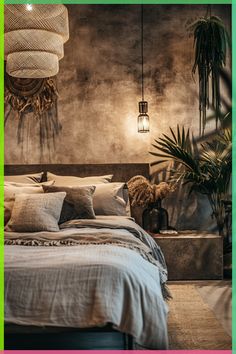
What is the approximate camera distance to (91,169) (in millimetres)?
5648

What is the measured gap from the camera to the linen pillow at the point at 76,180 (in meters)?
5.27

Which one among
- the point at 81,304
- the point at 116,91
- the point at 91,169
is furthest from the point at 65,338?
the point at 116,91

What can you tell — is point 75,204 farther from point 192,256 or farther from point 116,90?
point 116,90

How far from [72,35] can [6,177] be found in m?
1.70

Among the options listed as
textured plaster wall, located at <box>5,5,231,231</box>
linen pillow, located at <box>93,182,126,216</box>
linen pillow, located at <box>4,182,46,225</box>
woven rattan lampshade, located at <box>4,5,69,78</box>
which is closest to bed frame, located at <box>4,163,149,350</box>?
linen pillow, located at <box>4,182,46,225</box>

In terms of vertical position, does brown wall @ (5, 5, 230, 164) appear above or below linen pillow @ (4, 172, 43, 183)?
above

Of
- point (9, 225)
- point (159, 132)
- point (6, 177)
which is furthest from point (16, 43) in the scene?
point (159, 132)

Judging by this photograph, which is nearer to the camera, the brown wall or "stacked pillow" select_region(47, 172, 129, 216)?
"stacked pillow" select_region(47, 172, 129, 216)

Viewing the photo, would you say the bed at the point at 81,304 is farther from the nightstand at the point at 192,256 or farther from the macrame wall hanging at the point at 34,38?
the nightstand at the point at 192,256

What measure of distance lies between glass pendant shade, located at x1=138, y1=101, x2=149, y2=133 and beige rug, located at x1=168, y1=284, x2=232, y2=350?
1803 mm

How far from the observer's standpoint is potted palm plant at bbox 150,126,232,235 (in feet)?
17.3

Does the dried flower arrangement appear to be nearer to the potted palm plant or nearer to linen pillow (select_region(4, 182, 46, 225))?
the potted palm plant

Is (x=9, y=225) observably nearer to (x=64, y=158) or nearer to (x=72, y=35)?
(x=64, y=158)

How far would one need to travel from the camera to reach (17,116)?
5750mm
